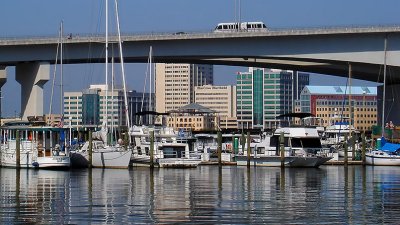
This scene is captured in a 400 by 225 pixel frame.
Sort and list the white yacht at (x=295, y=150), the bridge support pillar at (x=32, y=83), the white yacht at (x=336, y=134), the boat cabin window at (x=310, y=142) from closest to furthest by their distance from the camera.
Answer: the white yacht at (x=295, y=150) < the boat cabin window at (x=310, y=142) < the white yacht at (x=336, y=134) < the bridge support pillar at (x=32, y=83)

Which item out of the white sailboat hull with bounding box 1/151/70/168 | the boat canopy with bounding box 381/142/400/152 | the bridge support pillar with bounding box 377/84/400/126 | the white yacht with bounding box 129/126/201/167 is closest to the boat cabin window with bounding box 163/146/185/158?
the white yacht with bounding box 129/126/201/167

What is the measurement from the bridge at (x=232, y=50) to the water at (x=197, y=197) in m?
34.0

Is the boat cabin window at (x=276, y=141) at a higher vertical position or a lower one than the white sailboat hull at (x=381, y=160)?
higher

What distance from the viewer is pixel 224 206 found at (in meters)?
37.7

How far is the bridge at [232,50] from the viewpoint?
98188mm

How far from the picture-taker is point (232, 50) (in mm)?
100375

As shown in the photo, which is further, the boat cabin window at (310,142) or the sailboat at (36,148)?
the boat cabin window at (310,142)

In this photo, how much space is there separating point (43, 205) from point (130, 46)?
64.1m

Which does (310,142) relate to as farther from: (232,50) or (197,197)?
(197,197)

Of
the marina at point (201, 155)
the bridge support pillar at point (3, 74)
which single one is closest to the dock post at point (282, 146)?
the marina at point (201, 155)

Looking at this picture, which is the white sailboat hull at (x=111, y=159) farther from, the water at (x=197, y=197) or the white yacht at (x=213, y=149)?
the white yacht at (x=213, y=149)

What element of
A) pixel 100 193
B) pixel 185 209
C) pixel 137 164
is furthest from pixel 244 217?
pixel 137 164

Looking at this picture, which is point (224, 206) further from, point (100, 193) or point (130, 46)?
point (130, 46)

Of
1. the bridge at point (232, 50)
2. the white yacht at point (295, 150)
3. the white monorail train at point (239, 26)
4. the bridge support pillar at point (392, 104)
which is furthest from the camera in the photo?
the bridge support pillar at point (392, 104)
